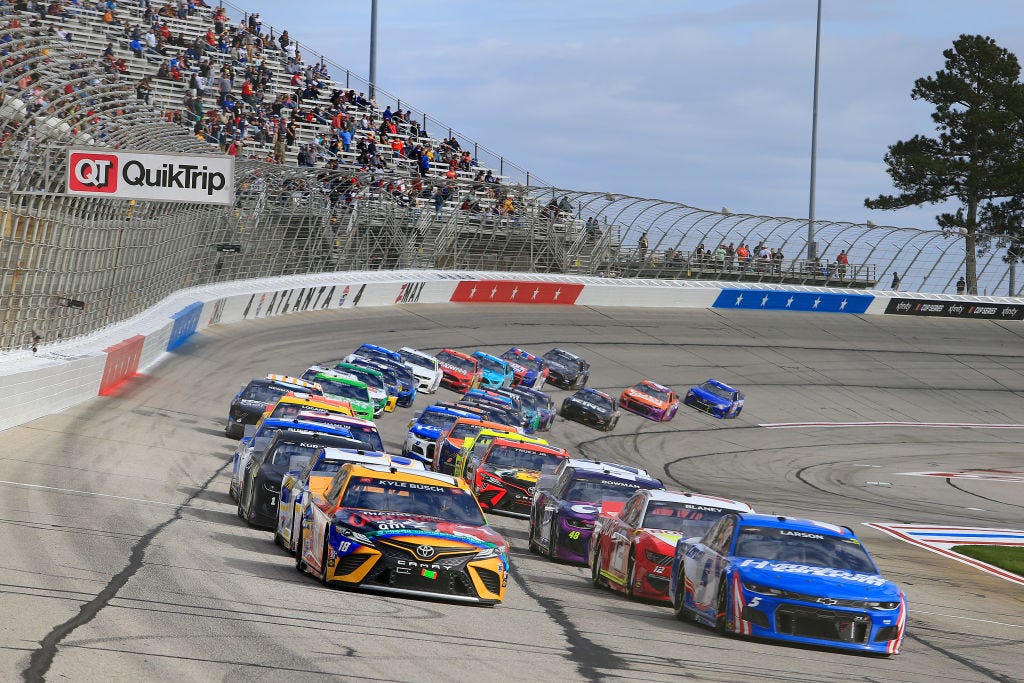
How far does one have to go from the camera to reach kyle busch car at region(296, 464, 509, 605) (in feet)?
42.4

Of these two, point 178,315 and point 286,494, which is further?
point 178,315

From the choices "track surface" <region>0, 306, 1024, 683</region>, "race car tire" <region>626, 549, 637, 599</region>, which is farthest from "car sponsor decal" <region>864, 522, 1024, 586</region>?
"race car tire" <region>626, 549, 637, 599</region>

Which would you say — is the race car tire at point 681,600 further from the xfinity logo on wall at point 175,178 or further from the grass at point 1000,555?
the xfinity logo on wall at point 175,178

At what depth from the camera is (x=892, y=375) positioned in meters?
57.8

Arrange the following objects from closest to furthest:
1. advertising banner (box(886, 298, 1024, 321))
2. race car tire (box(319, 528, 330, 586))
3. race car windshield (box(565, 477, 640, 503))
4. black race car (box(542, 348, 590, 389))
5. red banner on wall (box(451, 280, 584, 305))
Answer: race car tire (box(319, 528, 330, 586)), race car windshield (box(565, 477, 640, 503)), black race car (box(542, 348, 590, 389)), red banner on wall (box(451, 280, 584, 305)), advertising banner (box(886, 298, 1024, 321))

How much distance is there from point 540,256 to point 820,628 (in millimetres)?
50367

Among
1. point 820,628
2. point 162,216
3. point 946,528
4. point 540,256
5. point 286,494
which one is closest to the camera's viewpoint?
point 820,628

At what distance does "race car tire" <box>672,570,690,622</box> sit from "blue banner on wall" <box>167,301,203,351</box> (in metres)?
28.6

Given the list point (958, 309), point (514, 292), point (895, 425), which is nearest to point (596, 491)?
point (895, 425)

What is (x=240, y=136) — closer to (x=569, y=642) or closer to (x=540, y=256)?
(x=540, y=256)

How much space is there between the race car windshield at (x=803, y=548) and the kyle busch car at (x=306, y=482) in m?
4.15

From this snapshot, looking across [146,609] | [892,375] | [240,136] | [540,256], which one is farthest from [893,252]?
[146,609]

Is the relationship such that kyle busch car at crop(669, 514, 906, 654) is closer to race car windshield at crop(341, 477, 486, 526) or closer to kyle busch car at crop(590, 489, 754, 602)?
kyle busch car at crop(590, 489, 754, 602)

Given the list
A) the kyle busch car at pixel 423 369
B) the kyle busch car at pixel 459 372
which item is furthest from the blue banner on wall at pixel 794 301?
the kyle busch car at pixel 423 369
